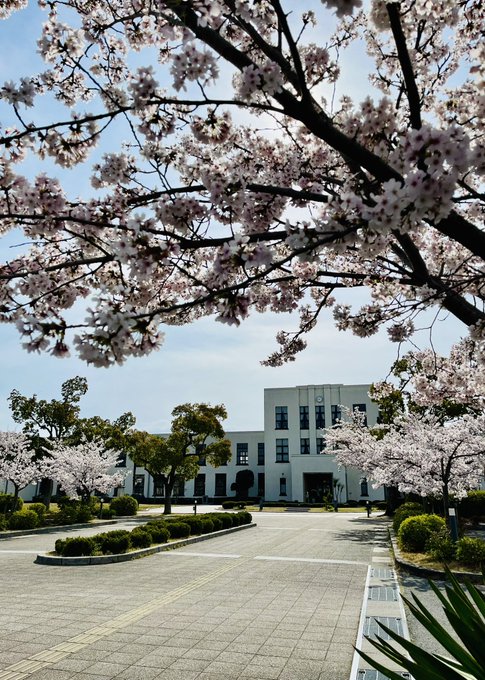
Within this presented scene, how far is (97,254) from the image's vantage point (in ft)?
16.9

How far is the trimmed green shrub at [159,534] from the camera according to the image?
15164mm

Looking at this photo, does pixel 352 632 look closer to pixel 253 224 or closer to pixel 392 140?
pixel 253 224

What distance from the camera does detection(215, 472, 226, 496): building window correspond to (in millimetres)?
55312

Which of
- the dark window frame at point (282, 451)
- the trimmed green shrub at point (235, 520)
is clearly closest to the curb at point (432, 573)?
the trimmed green shrub at point (235, 520)

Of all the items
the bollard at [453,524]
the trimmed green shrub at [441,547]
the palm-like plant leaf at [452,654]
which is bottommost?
the trimmed green shrub at [441,547]

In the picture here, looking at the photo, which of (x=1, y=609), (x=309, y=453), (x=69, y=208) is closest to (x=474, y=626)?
(x=69, y=208)

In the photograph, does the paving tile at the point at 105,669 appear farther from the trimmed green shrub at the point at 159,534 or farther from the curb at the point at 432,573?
the trimmed green shrub at the point at 159,534

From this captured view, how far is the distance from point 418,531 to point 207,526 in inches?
361

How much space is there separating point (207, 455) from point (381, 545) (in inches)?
731

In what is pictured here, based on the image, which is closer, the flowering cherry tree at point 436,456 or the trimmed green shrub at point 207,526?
the flowering cherry tree at point 436,456

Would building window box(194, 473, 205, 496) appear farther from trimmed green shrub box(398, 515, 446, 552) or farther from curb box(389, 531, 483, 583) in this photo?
curb box(389, 531, 483, 583)

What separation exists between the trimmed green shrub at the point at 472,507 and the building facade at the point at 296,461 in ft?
65.7

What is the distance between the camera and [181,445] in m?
30.9

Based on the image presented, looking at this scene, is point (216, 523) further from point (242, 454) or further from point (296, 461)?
point (242, 454)
